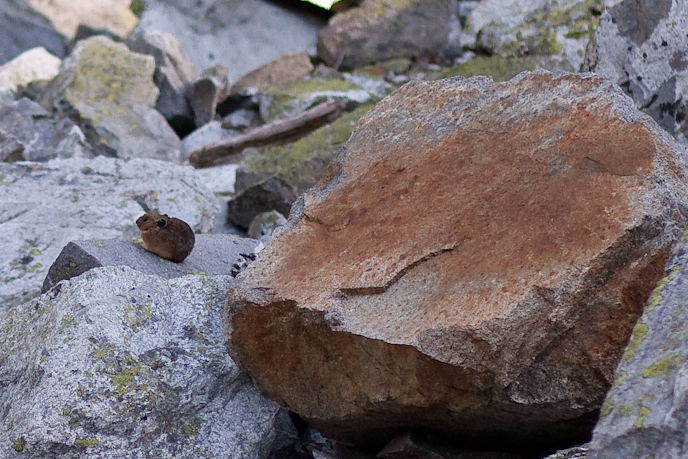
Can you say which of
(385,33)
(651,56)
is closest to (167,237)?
(651,56)

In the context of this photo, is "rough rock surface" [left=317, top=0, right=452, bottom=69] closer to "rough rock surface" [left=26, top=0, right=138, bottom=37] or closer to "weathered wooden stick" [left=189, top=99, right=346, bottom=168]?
"weathered wooden stick" [left=189, top=99, right=346, bottom=168]

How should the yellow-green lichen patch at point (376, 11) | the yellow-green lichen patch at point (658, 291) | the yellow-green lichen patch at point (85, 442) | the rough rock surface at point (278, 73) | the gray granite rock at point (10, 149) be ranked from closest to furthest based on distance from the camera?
the yellow-green lichen patch at point (658, 291) → the yellow-green lichen patch at point (85, 442) → the gray granite rock at point (10, 149) → the rough rock surface at point (278, 73) → the yellow-green lichen patch at point (376, 11)

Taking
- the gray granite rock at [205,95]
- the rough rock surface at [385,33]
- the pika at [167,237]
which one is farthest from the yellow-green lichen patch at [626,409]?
the rough rock surface at [385,33]

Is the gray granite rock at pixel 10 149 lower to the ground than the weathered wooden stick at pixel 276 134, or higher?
lower

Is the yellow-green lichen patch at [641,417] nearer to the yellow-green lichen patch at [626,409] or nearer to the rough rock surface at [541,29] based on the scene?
the yellow-green lichen patch at [626,409]

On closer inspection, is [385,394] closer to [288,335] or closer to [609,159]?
[288,335]

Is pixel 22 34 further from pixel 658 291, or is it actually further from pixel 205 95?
pixel 658 291

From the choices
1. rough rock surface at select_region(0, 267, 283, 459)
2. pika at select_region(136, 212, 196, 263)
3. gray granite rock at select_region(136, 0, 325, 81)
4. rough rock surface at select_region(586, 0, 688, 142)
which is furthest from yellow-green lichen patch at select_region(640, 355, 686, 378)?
gray granite rock at select_region(136, 0, 325, 81)
